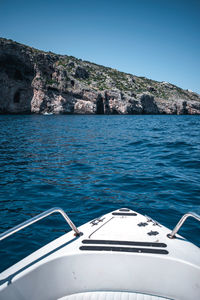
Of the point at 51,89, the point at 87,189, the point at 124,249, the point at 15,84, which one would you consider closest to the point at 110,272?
the point at 124,249

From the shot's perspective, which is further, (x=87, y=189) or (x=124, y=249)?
(x=87, y=189)

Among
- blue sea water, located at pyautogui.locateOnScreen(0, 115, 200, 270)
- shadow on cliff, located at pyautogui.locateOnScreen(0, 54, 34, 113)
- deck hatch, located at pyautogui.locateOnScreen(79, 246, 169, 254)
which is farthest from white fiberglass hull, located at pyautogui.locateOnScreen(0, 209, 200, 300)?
shadow on cliff, located at pyautogui.locateOnScreen(0, 54, 34, 113)

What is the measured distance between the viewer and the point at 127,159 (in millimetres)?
9023

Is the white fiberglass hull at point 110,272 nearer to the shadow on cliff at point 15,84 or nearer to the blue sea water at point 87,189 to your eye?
the blue sea water at point 87,189

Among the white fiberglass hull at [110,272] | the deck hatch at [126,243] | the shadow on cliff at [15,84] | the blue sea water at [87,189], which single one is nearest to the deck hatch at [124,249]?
the white fiberglass hull at [110,272]

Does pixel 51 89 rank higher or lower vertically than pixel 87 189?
higher

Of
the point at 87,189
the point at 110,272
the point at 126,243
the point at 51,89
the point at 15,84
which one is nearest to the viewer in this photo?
the point at 110,272

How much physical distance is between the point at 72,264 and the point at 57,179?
176 inches

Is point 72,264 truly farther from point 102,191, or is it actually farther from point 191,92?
point 191,92

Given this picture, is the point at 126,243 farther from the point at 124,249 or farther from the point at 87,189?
the point at 87,189

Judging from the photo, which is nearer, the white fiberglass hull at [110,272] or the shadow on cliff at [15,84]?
the white fiberglass hull at [110,272]

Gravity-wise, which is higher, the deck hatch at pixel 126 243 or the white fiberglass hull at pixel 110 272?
the deck hatch at pixel 126 243

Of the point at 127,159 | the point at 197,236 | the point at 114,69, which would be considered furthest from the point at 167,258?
the point at 114,69

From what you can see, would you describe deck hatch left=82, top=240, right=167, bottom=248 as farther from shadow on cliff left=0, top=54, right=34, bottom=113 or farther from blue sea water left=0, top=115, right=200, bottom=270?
shadow on cliff left=0, top=54, right=34, bottom=113
